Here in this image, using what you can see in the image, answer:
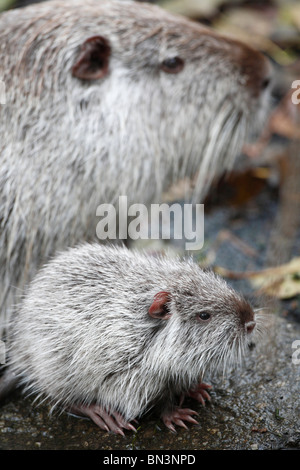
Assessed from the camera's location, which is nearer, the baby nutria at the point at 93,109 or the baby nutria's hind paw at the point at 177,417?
the baby nutria's hind paw at the point at 177,417

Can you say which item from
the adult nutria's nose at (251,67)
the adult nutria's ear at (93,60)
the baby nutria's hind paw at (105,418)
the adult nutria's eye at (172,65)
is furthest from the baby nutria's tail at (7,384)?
the adult nutria's nose at (251,67)

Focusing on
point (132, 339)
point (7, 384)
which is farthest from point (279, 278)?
point (7, 384)

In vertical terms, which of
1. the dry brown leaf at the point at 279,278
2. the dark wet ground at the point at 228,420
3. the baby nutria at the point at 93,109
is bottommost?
the dark wet ground at the point at 228,420

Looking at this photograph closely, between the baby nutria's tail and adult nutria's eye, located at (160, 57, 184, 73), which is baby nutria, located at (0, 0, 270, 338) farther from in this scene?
the baby nutria's tail

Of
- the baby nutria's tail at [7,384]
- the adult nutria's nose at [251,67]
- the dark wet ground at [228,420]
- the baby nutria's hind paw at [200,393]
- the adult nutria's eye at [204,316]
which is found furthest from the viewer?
the adult nutria's nose at [251,67]

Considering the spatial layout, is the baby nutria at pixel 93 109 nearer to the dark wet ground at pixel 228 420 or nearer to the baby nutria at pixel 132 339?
the baby nutria at pixel 132 339
